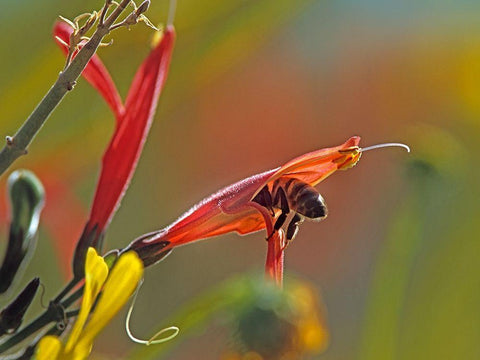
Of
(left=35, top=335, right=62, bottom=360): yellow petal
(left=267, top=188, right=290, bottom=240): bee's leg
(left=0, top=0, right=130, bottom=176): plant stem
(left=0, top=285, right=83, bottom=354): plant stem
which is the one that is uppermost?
(left=0, top=0, right=130, bottom=176): plant stem

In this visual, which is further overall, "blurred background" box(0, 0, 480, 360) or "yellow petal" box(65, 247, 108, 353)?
"blurred background" box(0, 0, 480, 360)

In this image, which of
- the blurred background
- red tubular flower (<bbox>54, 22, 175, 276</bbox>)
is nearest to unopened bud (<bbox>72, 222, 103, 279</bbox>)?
red tubular flower (<bbox>54, 22, 175, 276</bbox>)

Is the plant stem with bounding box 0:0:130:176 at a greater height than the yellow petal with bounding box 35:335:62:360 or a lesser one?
greater

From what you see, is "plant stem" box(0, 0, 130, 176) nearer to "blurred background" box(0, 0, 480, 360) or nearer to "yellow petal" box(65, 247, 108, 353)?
"yellow petal" box(65, 247, 108, 353)

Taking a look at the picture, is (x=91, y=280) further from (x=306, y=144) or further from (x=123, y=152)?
(x=306, y=144)

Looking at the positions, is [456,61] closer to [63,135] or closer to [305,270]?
[305,270]

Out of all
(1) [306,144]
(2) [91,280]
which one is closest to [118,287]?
(2) [91,280]

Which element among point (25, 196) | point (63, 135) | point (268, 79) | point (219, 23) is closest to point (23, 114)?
point (63, 135)

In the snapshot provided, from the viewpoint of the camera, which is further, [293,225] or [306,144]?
[306,144]
